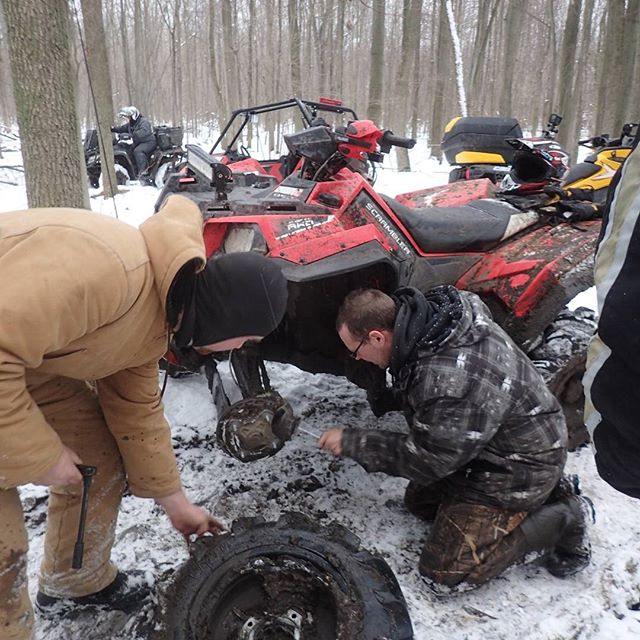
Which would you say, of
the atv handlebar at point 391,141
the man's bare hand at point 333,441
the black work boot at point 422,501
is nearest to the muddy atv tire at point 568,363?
the black work boot at point 422,501

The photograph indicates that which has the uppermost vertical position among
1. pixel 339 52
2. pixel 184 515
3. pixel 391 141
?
pixel 339 52

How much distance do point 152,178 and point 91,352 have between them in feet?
39.6

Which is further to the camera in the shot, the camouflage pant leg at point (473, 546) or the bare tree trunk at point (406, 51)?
the bare tree trunk at point (406, 51)

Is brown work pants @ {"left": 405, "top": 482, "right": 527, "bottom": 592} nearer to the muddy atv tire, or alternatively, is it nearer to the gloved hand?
the gloved hand

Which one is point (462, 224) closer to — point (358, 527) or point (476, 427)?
point (476, 427)

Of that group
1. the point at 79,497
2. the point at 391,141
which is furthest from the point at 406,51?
the point at 79,497

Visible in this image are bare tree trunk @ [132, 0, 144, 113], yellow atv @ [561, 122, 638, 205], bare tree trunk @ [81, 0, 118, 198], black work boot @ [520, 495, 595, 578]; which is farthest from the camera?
bare tree trunk @ [132, 0, 144, 113]

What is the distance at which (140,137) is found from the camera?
507 inches

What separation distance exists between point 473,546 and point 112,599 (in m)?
1.47

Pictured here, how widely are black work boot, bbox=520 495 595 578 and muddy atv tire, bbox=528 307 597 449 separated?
0.92 meters

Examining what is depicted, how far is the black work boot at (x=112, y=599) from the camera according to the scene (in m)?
2.10

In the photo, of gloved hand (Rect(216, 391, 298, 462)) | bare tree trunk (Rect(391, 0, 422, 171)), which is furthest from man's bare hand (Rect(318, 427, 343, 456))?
bare tree trunk (Rect(391, 0, 422, 171))

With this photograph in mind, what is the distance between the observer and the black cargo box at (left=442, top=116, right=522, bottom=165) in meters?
5.18

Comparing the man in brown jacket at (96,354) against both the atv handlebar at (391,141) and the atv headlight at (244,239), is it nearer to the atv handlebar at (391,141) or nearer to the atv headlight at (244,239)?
the atv headlight at (244,239)
